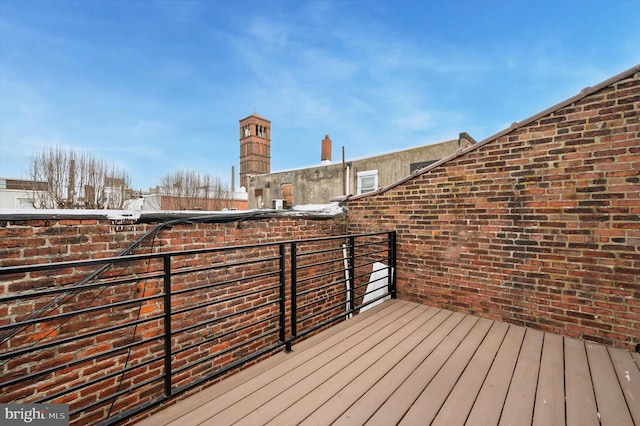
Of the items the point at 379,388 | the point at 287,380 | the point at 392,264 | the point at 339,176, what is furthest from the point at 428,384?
the point at 339,176

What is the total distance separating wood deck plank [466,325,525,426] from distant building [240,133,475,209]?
6.81 metres

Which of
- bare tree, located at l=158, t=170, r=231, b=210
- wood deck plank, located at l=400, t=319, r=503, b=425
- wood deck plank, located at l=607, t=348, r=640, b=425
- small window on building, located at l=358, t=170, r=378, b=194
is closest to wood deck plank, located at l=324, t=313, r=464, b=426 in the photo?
wood deck plank, located at l=400, t=319, r=503, b=425

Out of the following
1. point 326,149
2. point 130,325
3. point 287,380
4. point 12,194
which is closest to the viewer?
point 130,325

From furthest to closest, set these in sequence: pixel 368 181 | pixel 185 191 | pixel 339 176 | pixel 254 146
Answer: pixel 254 146, pixel 185 191, pixel 339 176, pixel 368 181

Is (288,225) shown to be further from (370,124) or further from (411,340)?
(370,124)

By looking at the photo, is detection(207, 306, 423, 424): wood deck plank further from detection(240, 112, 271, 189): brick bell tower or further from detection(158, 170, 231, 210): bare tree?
→ detection(240, 112, 271, 189): brick bell tower

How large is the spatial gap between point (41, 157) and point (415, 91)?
1163cm

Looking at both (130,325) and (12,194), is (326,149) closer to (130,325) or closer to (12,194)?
(130,325)

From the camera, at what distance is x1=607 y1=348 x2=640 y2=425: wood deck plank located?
1.65 meters

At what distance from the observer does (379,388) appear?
1.80 meters

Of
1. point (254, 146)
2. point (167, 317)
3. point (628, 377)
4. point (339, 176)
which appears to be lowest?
point (628, 377)

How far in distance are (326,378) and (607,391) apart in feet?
6.03

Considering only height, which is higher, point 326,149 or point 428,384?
point 326,149

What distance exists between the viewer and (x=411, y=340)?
8.34 ft
